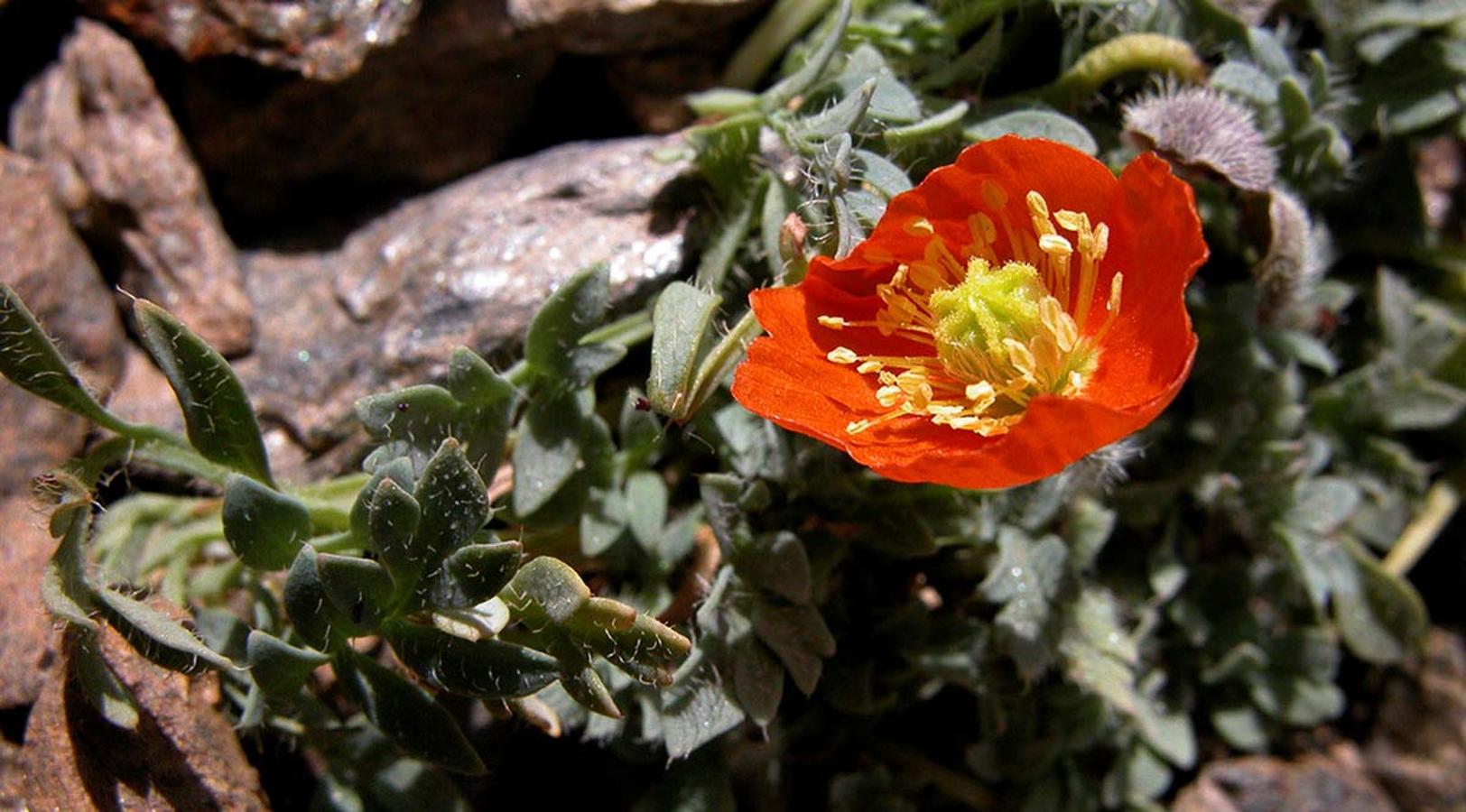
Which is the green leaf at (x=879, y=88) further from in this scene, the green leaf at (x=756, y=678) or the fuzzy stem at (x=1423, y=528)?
the fuzzy stem at (x=1423, y=528)

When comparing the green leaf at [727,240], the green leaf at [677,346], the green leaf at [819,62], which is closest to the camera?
the green leaf at [677,346]

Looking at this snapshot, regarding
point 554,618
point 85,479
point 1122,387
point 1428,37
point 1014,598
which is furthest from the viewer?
point 1428,37

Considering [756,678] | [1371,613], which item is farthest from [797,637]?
[1371,613]

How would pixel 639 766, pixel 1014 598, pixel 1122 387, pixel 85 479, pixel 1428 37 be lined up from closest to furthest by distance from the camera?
pixel 1122 387 → pixel 85 479 → pixel 1014 598 → pixel 639 766 → pixel 1428 37

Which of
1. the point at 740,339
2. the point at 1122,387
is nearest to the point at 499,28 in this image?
the point at 740,339

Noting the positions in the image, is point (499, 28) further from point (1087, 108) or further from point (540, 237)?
point (1087, 108)

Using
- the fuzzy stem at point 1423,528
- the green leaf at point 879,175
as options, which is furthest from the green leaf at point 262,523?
the fuzzy stem at point 1423,528
